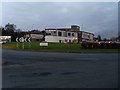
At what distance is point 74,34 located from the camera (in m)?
150

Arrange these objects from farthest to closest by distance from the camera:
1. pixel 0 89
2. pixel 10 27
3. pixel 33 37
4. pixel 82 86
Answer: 1. pixel 10 27
2. pixel 33 37
3. pixel 82 86
4. pixel 0 89

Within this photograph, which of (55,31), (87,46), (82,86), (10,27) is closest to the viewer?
(82,86)

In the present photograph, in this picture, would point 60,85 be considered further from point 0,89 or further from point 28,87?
point 0,89

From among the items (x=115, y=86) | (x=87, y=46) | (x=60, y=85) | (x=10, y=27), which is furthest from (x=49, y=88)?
(x=10, y=27)

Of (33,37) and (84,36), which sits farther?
(84,36)

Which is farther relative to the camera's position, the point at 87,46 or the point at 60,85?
the point at 87,46

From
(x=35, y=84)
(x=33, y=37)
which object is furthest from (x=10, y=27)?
(x=35, y=84)

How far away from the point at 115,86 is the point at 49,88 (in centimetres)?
242

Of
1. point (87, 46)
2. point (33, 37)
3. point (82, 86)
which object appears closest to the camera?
point (82, 86)

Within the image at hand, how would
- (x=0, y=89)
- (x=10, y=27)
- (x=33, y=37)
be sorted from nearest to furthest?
(x=0, y=89), (x=33, y=37), (x=10, y=27)

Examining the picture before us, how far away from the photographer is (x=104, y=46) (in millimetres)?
58000

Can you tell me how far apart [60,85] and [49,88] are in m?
0.73

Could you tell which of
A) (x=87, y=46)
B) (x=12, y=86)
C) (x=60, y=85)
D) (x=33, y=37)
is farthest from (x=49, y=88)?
(x=33, y=37)

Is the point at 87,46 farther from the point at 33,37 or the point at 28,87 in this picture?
the point at 33,37
